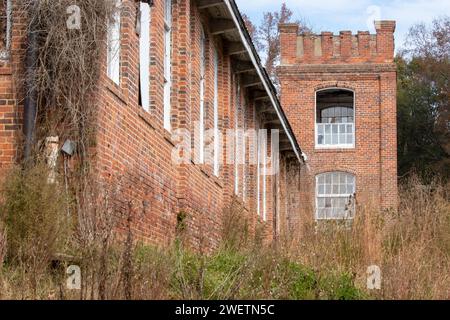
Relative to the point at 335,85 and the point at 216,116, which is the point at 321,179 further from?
the point at 216,116

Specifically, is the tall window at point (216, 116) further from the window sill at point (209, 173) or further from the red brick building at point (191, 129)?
the window sill at point (209, 173)

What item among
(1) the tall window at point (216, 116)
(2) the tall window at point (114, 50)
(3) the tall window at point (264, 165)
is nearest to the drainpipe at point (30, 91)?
(2) the tall window at point (114, 50)

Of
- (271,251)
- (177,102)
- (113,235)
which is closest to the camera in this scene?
(113,235)

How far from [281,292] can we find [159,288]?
6.44ft

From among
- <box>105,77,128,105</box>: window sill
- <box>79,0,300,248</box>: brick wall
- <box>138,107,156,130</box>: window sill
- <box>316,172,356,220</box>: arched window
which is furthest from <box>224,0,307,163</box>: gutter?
<box>316,172,356,220</box>: arched window

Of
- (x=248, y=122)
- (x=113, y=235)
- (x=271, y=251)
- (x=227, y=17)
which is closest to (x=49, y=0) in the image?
(x=113, y=235)

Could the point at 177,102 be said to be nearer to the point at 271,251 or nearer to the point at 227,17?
the point at 227,17

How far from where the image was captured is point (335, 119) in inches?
1714

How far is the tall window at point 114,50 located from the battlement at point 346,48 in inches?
1114

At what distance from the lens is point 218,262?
12914 millimetres

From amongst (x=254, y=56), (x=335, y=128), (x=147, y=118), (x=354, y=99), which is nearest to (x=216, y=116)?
(x=254, y=56)

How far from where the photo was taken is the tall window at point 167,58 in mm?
17219

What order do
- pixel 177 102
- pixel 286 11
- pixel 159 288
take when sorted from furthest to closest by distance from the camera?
1. pixel 286 11
2. pixel 177 102
3. pixel 159 288

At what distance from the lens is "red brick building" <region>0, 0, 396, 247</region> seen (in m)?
12.5
